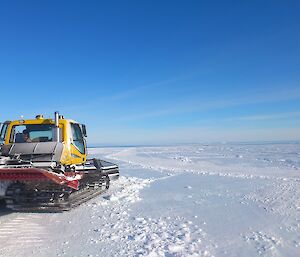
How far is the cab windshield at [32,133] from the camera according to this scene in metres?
8.26

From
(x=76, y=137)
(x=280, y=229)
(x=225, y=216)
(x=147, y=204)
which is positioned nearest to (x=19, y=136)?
(x=76, y=137)

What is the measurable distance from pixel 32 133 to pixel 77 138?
1173 mm

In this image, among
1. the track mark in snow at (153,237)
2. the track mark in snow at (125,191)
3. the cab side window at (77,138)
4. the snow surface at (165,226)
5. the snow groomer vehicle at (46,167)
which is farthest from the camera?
the cab side window at (77,138)

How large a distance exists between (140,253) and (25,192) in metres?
3.12

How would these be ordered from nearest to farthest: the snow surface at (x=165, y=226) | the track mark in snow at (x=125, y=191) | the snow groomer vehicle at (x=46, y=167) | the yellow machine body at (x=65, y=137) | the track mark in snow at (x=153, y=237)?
1. the track mark in snow at (x=153, y=237)
2. the snow surface at (x=165, y=226)
3. the snow groomer vehicle at (x=46, y=167)
4. the yellow machine body at (x=65, y=137)
5. the track mark in snow at (x=125, y=191)

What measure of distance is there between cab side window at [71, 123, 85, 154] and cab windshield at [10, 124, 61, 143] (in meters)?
Result: 0.63

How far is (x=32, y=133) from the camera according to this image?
27.8 feet

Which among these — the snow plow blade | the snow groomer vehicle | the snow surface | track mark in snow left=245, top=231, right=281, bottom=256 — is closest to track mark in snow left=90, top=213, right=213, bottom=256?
the snow surface

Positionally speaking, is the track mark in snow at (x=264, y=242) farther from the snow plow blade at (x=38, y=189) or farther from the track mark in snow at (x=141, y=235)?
the snow plow blade at (x=38, y=189)

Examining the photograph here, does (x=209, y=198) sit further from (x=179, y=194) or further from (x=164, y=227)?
(x=164, y=227)

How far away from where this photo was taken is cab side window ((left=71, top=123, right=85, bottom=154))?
8.73 m

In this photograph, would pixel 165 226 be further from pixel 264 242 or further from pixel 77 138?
pixel 77 138

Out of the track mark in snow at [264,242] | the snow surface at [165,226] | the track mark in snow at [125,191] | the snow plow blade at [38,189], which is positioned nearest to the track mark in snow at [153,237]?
the snow surface at [165,226]

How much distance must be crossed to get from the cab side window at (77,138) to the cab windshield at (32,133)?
63 centimetres
